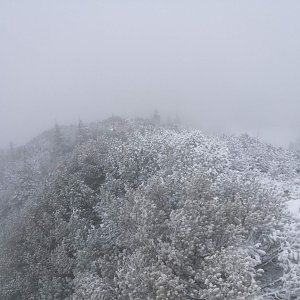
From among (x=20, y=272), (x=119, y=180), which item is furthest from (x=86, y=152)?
(x=20, y=272)

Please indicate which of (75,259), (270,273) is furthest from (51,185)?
(270,273)

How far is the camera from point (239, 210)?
36.6 feet

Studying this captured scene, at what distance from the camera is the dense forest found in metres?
9.50

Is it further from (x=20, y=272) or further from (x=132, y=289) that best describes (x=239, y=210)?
(x=20, y=272)

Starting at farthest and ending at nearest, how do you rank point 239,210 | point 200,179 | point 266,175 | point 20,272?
point 266,175 → point 20,272 → point 200,179 → point 239,210

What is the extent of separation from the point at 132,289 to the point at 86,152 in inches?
493

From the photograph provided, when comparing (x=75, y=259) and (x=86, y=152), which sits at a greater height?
(x=86, y=152)

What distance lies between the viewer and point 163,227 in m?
11.5

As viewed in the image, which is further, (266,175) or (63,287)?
(266,175)

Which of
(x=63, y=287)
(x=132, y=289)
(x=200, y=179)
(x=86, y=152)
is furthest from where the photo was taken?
(x=86, y=152)

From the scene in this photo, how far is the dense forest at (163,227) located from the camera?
31.2ft

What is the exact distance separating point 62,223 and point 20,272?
288 centimetres

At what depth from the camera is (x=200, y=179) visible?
12.6 meters

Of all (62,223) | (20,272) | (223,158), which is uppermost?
(223,158)
